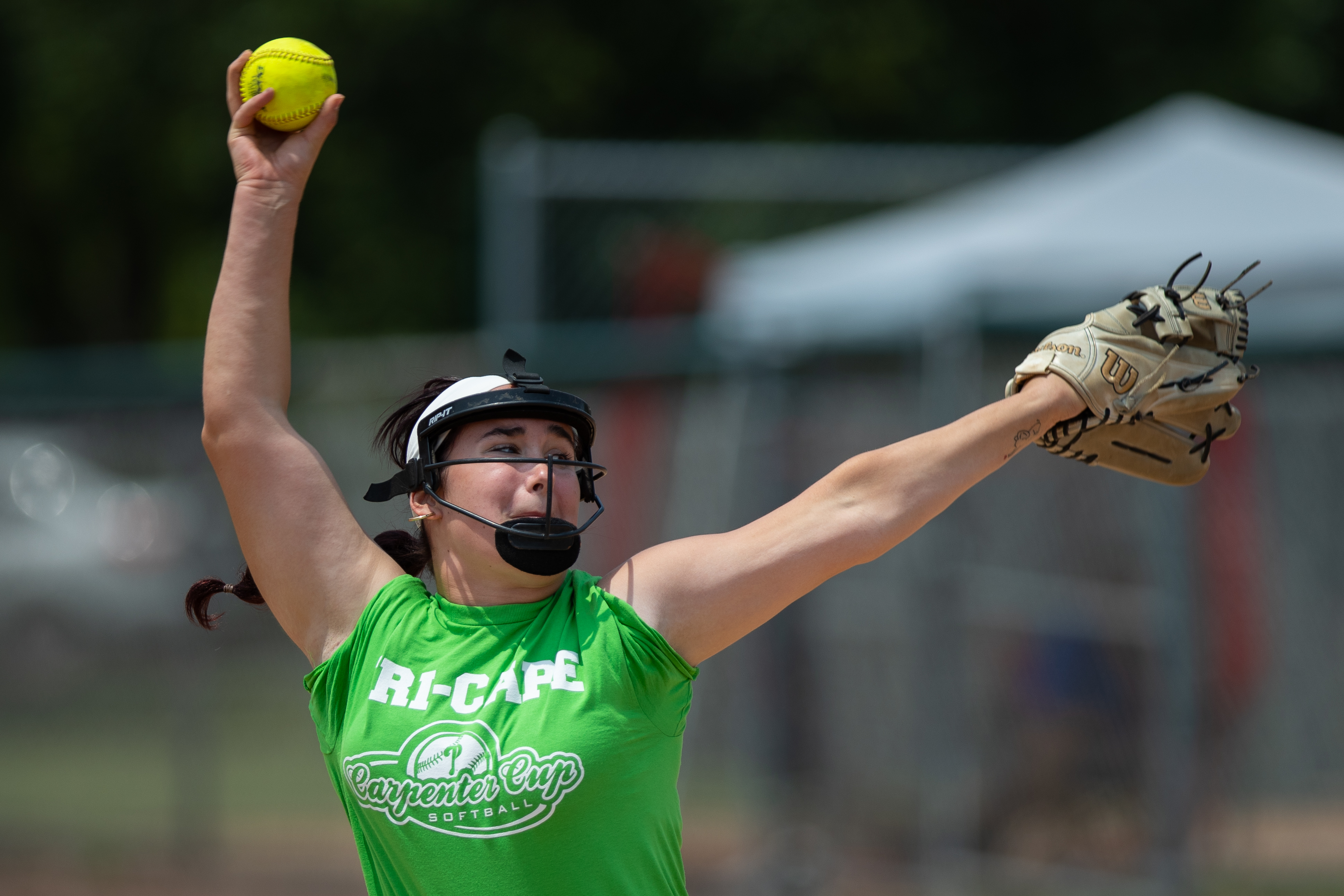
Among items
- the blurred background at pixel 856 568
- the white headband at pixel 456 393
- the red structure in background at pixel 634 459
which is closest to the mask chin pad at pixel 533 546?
the white headband at pixel 456 393

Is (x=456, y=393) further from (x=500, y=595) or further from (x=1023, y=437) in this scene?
(x=1023, y=437)

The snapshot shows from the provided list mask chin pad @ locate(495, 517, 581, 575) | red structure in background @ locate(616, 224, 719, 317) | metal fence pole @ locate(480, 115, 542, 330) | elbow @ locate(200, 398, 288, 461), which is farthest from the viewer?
red structure in background @ locate(616, 224, 719, 317)

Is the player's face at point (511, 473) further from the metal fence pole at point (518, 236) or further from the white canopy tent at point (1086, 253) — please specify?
the metal fence pole at point (518, 236)

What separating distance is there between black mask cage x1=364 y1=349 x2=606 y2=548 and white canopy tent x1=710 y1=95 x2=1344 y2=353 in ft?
13.6

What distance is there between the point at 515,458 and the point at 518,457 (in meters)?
0.01

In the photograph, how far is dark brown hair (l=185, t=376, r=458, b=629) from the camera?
299 cm

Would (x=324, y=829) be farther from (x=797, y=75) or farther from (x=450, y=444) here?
(x=797, y=75)

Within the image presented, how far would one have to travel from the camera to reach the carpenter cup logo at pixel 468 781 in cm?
247

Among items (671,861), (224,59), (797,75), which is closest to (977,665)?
(671,861)

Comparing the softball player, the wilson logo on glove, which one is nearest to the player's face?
the softball player

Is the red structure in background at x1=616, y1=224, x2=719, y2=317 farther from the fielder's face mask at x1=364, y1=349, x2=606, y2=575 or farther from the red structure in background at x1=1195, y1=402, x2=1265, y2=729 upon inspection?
the fielder's face mask at x1=364, y1=349, x2=606, y2=575

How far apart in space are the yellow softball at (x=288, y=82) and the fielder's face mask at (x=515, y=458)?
622mm

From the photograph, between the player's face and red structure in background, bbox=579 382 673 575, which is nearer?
the player's face

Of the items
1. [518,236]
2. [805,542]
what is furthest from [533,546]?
[518,236]
